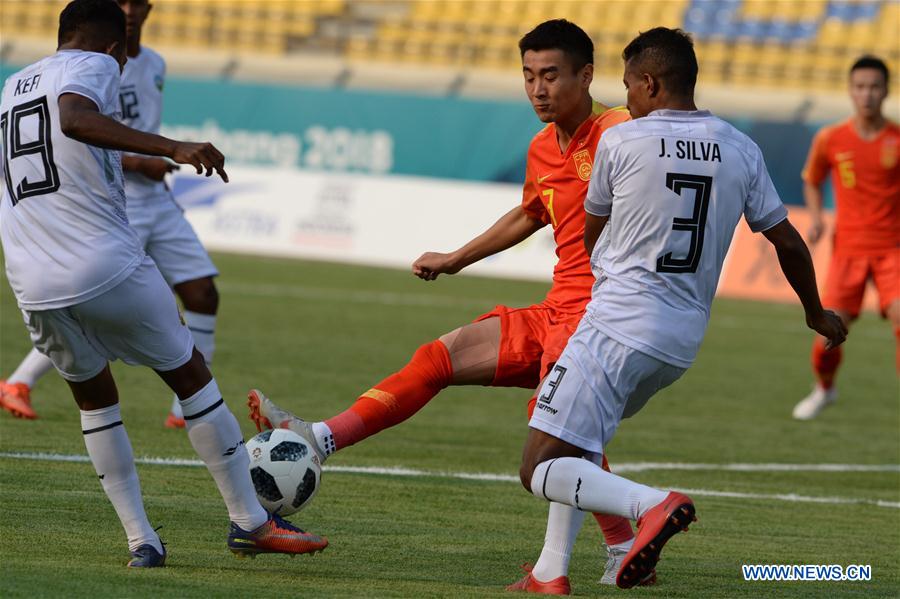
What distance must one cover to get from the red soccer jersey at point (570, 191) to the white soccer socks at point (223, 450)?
4.69ft

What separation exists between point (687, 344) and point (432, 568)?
1.30 metres

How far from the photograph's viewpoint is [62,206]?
5.02 meters

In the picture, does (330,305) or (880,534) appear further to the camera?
(330,305)

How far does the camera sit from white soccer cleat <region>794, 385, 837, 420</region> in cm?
1124

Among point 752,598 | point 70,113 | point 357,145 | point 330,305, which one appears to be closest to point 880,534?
point 752,598

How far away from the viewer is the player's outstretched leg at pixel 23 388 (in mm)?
8570

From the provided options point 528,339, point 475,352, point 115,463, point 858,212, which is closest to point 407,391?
point 475,352

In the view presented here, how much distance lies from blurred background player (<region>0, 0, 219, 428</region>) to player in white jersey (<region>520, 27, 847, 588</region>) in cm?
398

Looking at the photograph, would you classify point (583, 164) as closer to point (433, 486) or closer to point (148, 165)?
point (433, 486)

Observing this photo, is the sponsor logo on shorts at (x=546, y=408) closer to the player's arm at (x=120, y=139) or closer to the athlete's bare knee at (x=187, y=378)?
the athlete's bare knee at (x=187, y=378)

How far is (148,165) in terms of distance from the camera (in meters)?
8.42

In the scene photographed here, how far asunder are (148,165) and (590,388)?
13.8 ft

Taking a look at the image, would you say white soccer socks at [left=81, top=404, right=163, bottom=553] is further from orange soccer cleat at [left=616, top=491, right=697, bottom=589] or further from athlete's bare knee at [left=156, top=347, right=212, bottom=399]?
orange soccer cleat at [left=616, top=491, right=697, bottom=589]

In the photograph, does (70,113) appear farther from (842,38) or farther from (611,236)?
(842,38)
